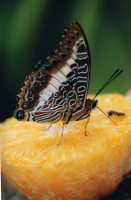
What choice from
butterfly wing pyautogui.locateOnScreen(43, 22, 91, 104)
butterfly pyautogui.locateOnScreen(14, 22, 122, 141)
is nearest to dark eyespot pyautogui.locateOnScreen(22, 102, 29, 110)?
butterfly pyautogui.locateOnScreen(14, 22, 122, 141)

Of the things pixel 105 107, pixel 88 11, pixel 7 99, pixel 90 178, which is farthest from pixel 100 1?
pixel 90 178

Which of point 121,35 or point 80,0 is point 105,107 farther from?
point 80,0

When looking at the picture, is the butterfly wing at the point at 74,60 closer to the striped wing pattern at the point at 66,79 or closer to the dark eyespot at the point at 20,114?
the striped wing pattern at the point at 66,79

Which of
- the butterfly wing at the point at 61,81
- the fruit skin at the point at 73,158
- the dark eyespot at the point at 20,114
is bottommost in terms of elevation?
the fruit skin at the point at 73,158

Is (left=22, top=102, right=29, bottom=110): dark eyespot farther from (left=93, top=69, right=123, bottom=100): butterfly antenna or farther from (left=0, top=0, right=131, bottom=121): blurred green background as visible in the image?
(left=93, top=69, right=123, bottom=100): butterfly antenna

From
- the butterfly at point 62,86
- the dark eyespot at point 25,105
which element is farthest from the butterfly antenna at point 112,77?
Answer: the dark eyespot at point 25,105

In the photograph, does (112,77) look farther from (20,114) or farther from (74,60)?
(20,114)
